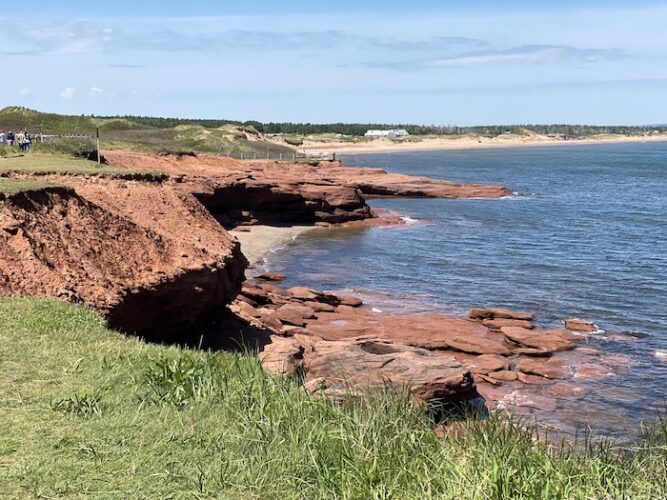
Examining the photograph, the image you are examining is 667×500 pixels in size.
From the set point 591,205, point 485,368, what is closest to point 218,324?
point 485,368

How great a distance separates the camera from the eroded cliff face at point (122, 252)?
38.4 feet

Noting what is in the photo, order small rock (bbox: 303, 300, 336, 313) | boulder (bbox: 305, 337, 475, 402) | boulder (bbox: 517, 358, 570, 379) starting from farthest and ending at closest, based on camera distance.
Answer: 1. small rock (bbox: 303, 300, 336, 313)
2. boulder (bbox: 517, 358, 570, 379)
3. boulder (bbox: 305, 337, 475, 402)

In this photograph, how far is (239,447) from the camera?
596 centimetres

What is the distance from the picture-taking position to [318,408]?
266 inches

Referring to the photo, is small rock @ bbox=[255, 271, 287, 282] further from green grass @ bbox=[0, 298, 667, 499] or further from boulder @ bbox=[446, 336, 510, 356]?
green grass @ bbox=[0, 298, 667, 499]

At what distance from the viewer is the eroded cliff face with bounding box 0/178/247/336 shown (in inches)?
461

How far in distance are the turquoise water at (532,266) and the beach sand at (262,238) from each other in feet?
2.96

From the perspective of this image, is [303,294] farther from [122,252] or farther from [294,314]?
[122,252]

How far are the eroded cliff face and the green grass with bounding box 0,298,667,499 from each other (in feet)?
12.7

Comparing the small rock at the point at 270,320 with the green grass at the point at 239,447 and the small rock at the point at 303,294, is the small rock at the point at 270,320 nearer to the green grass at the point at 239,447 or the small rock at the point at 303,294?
the small rock at the point at 303,294

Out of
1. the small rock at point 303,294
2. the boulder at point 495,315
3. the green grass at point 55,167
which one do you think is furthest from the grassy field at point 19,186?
the boulder at point 495,315

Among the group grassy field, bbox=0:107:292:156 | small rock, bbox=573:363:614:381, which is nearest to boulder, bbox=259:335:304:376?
small rock, bbox=573:363:614:381

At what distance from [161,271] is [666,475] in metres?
10.2

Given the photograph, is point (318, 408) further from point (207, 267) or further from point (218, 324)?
point (218, 324)
